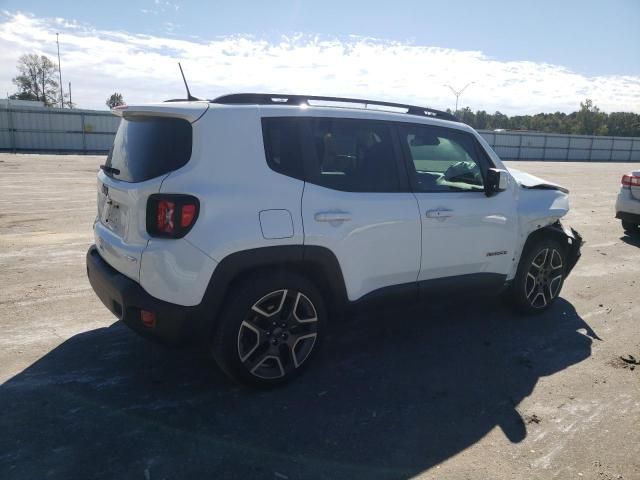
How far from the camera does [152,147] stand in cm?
322

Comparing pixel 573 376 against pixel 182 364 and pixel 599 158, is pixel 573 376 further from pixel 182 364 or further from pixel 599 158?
pixel 599 158

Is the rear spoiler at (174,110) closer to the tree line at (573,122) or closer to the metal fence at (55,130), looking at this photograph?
the metal fence at (55,130)

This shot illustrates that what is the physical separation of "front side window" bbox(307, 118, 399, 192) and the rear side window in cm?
12

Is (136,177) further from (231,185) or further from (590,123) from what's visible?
(590,123)

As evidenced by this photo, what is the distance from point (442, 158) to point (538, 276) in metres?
1.59

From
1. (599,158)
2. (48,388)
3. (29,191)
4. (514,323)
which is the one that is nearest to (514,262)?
(514,323)

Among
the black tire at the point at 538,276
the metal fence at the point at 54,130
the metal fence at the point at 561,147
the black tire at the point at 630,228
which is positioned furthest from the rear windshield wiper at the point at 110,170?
the metal fence at the point at 561,147

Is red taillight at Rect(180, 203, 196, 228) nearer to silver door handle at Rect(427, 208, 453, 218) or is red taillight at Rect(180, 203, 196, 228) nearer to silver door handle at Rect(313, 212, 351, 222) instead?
silver door handle at Rect(313, 212, 351, 222)

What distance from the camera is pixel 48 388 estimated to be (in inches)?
131

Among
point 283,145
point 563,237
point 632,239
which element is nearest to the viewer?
point 283,145

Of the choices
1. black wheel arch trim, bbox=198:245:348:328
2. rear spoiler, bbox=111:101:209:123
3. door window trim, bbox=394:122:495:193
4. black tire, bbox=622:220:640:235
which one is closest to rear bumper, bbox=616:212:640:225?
black tire, bbox=622:220:640:235

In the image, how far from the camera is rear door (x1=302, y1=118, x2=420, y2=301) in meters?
3.40

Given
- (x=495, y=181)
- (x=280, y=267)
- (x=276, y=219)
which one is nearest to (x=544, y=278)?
(x=495, y=181)

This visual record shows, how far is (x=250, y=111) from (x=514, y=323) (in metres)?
3.24
